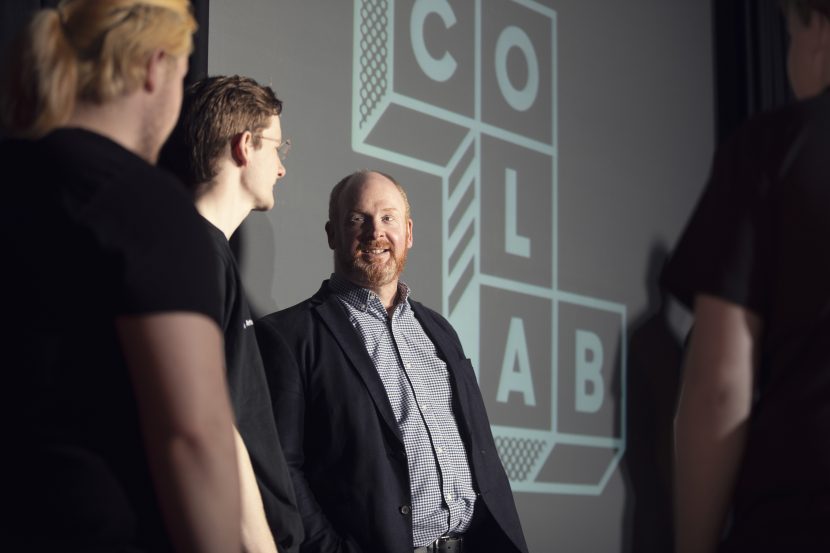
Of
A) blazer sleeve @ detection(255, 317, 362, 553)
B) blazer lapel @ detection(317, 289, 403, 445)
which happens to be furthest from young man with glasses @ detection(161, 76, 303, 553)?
blazer lapel @ detection(317, 289, 403, 445)

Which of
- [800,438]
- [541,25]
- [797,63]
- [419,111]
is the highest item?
[541,25]

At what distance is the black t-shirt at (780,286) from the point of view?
1123 millimetres

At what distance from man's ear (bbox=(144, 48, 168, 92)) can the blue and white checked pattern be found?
1.69 metres

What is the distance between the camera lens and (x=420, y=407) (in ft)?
9.33

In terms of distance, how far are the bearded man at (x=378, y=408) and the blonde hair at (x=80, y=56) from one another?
5.02 ft

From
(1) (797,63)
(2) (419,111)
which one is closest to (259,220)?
(2) (419,111)

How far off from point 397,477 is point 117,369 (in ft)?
5.49

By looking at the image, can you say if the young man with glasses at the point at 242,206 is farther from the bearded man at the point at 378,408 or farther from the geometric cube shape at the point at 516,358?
the geometric cube shape at the point at 516,358

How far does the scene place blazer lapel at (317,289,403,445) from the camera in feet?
8.98

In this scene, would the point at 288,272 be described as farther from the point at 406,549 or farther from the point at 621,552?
the point at 621,552

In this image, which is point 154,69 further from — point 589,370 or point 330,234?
point 589,370

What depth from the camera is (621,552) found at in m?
4.25

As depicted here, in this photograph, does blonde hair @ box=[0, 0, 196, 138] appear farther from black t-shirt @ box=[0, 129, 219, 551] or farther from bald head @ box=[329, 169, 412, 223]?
bald head @ box=[329, 169, 412, 223]

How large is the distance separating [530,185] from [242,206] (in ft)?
5.87
